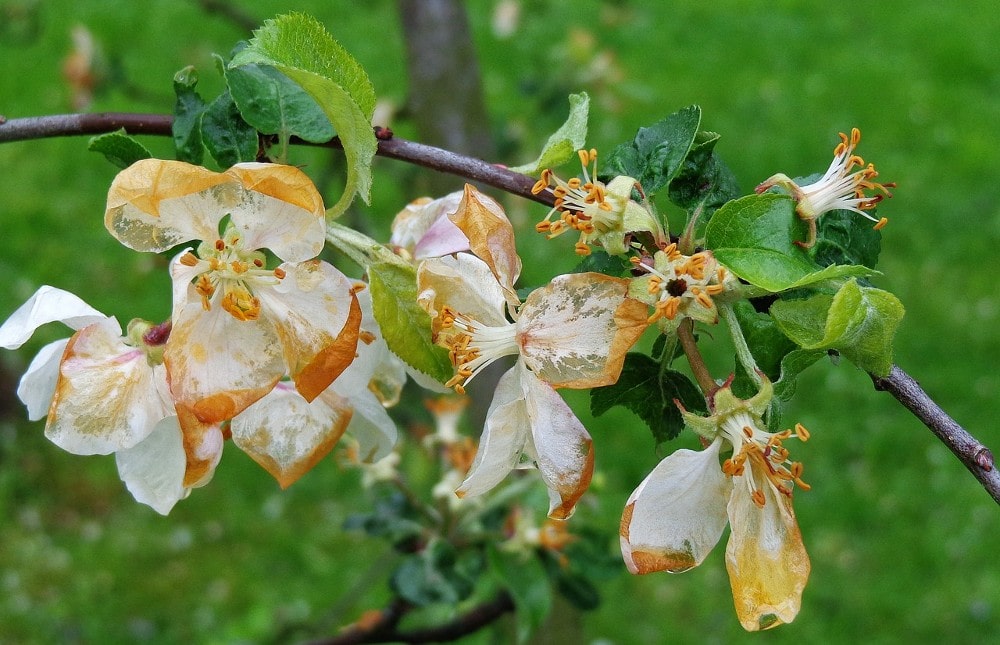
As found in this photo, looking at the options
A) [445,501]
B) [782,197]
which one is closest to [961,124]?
[445,501]

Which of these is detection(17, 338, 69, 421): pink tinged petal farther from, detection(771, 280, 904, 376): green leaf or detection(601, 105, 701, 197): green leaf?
detection(771, 280, 904, 376): green leaf

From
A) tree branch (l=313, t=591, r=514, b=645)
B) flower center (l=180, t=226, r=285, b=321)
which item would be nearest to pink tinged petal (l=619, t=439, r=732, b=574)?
flower center (l=180, t=226, r=285, b=321)

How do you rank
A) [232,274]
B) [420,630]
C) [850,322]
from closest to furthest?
[850,322], [232,274], [420,630]

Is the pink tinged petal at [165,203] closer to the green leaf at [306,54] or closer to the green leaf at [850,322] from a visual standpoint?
the green leaf at [306,54]

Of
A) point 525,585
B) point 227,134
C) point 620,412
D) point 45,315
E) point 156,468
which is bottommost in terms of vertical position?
point 620,412

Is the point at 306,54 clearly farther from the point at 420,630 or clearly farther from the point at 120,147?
the point at 420,630

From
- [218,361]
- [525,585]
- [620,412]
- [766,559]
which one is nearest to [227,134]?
[218,361]

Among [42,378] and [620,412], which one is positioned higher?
[42,378]
